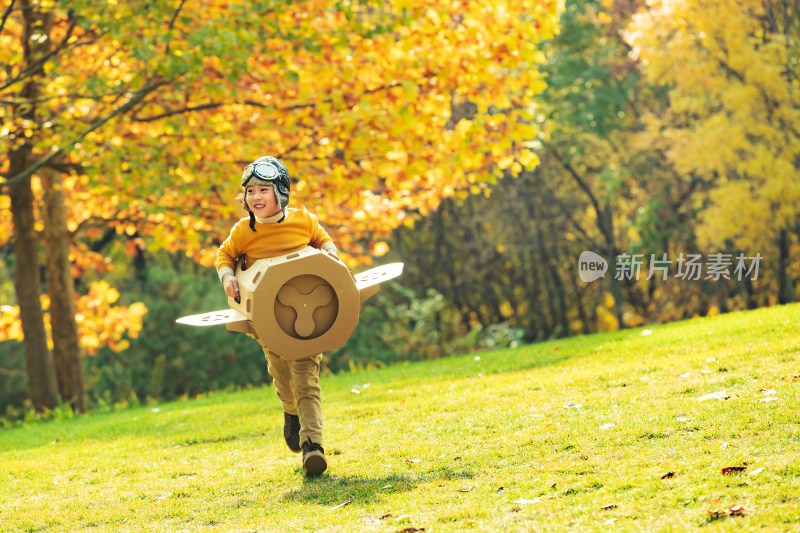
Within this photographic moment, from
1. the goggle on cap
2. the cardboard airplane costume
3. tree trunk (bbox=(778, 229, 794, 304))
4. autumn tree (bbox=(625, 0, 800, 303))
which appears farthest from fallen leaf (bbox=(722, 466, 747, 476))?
tree trunk (bbox=(778, 229, 794, 304))

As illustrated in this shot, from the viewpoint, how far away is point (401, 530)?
3789mm

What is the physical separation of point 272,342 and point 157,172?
6169mm

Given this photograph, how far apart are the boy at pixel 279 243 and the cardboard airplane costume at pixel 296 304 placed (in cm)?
18

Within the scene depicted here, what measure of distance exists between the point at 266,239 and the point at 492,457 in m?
1.80

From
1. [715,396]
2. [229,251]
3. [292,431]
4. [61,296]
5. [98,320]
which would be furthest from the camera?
[98,320]

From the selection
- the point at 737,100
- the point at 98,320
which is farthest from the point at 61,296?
the point at 737,100

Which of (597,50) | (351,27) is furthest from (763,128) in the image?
(351,27)

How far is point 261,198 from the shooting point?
17.1ft

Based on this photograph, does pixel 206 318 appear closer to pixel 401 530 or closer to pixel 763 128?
pixel 401 530

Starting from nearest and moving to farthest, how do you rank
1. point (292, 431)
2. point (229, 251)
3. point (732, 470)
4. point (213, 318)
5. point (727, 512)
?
point (727, 512) → point (732, 470) → point (213, 318) → point (229, 251) → point (292, 431)

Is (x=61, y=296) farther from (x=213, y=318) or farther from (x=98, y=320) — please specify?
(x=213, y=318)

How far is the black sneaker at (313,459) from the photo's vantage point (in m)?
5.08

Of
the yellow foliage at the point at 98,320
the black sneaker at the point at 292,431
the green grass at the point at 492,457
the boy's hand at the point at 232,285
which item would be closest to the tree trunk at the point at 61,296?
the yellow foliage at the point at 98,320

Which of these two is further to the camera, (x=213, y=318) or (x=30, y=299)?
(x=30, y=299)
